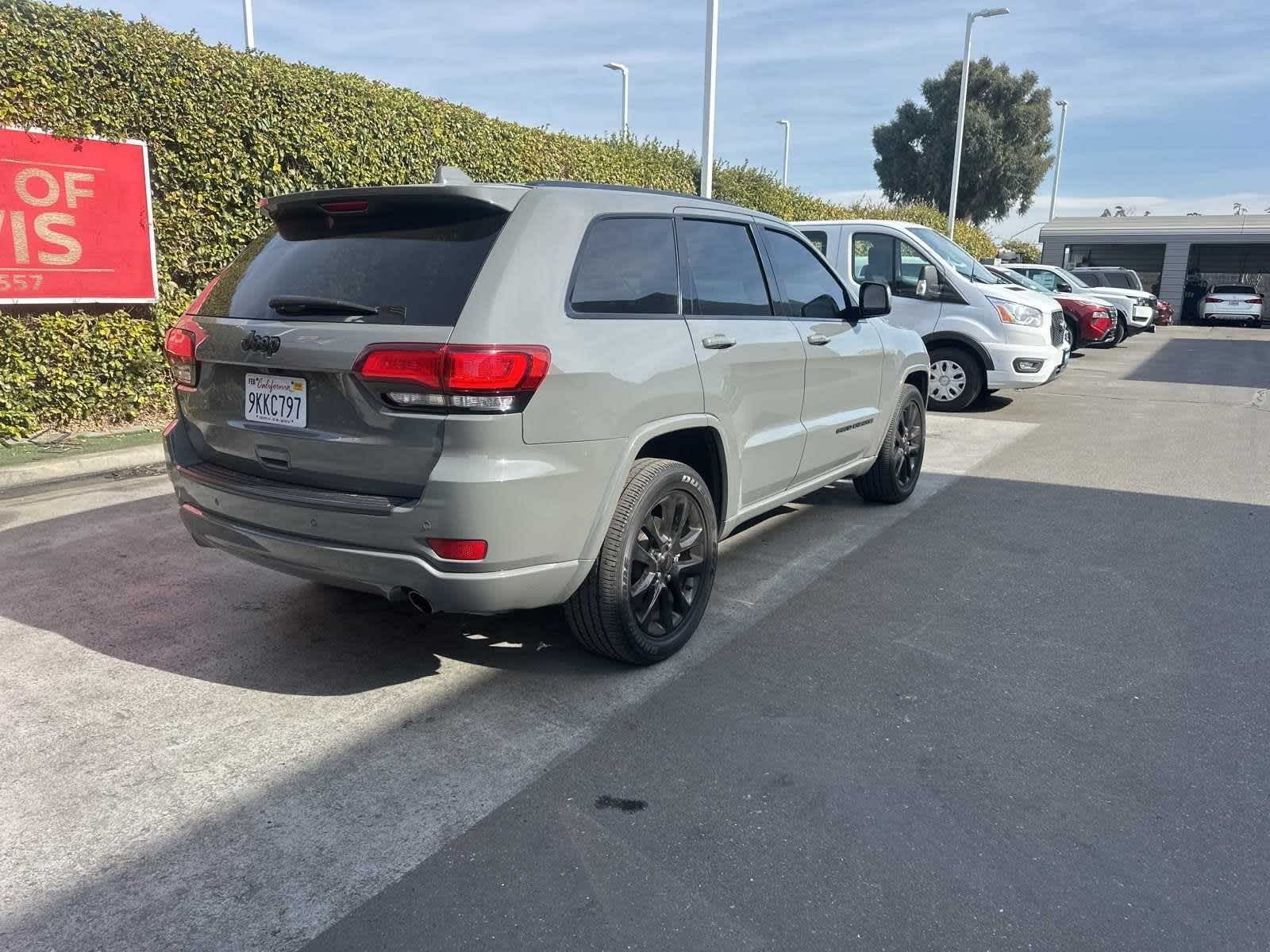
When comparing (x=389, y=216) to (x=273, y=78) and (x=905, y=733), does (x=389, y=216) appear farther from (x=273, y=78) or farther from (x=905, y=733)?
(x=273, y=78)

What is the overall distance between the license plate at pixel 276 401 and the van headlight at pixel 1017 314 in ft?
28.2

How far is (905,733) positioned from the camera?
3.21 metres

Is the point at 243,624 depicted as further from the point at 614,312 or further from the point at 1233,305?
the point at 1233,305

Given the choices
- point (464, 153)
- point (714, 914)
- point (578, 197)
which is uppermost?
point (464, 153)

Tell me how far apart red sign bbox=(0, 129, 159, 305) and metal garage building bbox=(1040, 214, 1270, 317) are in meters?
34.8

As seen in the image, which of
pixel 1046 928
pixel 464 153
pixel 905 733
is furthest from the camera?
pixel 464 153

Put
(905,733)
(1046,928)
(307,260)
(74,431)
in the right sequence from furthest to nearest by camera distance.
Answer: (74,431) < (307,260) < (905,733) < (1046,928)

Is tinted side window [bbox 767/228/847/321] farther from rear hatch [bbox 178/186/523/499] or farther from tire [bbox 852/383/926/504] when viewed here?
rear hatch [bbox 178/186/523/499]

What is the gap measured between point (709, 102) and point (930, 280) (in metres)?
6.13

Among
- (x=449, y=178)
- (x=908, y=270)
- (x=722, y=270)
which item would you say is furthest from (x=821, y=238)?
(x=449, y=178)

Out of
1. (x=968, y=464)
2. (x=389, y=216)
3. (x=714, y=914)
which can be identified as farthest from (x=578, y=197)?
(x=968, y=464)

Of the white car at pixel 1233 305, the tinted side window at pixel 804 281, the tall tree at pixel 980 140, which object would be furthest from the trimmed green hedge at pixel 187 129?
the tall tree at pixel 980 140

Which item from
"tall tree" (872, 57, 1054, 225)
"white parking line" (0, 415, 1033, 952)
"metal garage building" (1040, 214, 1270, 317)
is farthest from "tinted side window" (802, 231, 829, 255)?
"tall tree" (872, 57, 1054, 225)

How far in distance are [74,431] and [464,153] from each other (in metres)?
4.73
